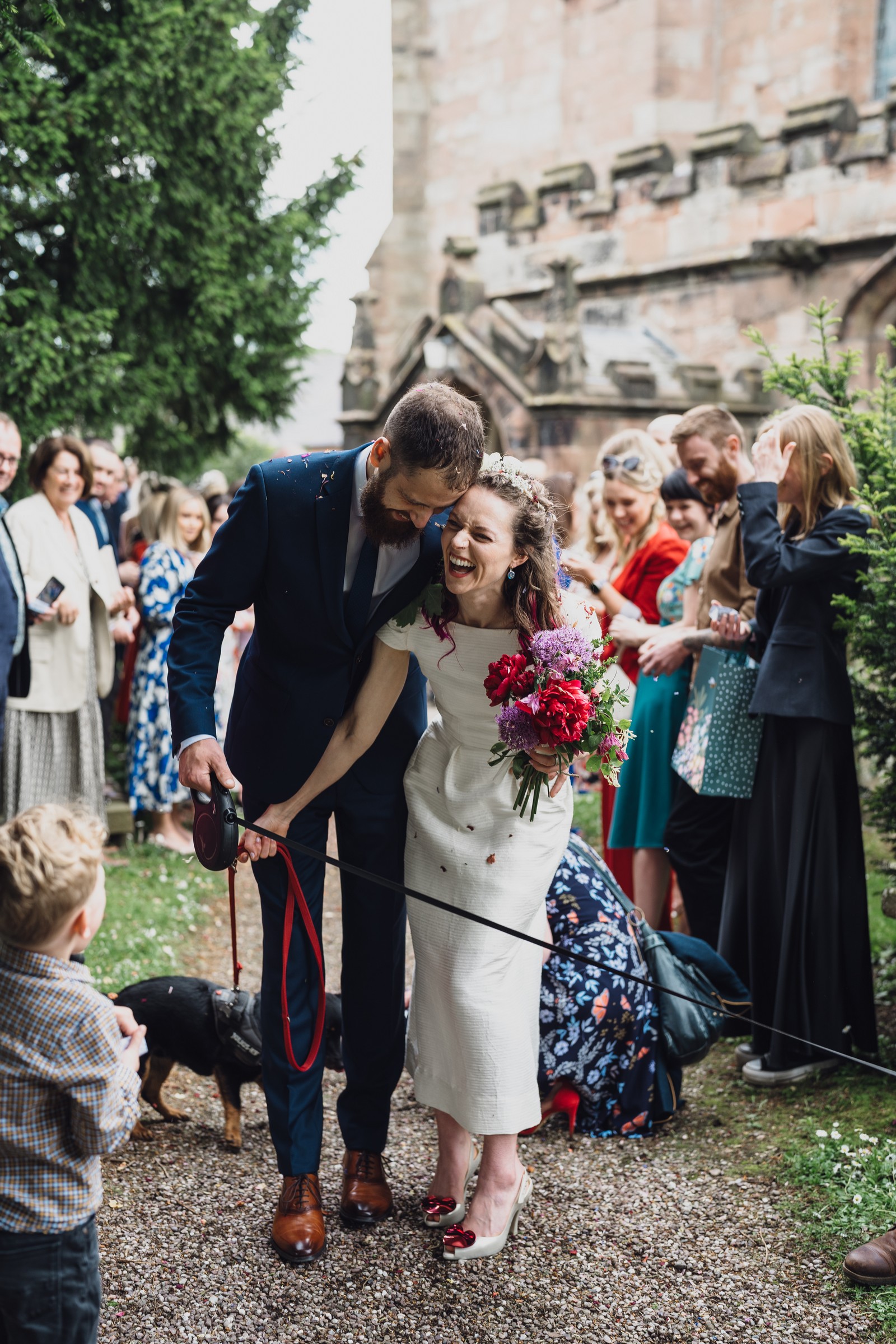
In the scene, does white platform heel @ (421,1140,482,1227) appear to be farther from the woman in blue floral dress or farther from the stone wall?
the stone wall

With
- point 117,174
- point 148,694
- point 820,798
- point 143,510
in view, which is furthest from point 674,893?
point 117,174

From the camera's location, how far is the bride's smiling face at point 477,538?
3342 millimetres

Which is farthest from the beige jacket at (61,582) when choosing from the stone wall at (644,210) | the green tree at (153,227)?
the stone wall at (644,210)

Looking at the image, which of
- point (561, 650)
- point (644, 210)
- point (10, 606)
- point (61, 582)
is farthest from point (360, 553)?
point (644, 210)

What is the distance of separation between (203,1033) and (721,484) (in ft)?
9.75

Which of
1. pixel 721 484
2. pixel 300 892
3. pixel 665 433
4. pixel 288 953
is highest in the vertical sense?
pixel 665 433

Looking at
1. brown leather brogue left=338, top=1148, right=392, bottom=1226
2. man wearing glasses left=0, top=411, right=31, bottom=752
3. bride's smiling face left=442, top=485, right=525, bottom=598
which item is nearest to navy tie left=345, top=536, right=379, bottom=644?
bride's smiling face left=442, top=485, right=525, bottom=598

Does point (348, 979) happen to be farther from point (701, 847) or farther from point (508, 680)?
point (701, 847)

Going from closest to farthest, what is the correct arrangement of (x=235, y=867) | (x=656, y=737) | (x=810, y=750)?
(x=235, y=867) → (x=810, y=750) → (x=656, y=737)

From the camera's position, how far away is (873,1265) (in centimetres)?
340

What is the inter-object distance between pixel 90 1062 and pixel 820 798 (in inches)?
121

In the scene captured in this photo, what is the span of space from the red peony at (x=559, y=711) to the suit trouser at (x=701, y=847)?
2276 millimetres

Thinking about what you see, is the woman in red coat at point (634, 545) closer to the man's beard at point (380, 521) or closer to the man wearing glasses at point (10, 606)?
the man's beard at point (380, 521)

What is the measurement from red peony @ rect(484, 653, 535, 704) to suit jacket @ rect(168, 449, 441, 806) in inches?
13.4
